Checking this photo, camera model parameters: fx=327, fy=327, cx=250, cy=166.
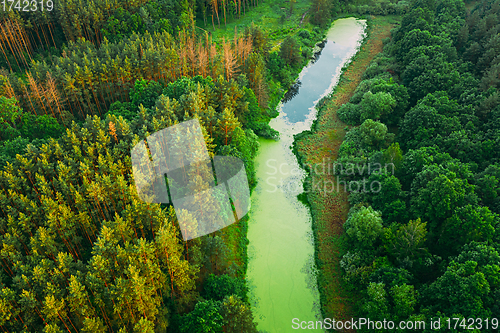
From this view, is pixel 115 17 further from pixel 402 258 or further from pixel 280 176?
pixel 402 258

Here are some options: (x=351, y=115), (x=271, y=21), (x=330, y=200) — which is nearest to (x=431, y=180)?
(x=330, y=200)

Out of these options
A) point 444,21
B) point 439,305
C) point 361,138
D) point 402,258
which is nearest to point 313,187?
point 361,138

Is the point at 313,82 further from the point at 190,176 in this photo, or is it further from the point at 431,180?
the point at 190,176

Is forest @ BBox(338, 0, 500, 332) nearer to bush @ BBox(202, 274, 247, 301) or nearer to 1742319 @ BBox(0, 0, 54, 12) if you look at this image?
bush @ BBox(202, 274, 247, 301)

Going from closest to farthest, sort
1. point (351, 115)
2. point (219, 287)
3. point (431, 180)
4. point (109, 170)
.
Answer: point (219, 287), point (109, 170), point (431, 180), point (351, 115)

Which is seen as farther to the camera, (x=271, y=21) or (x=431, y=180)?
(x=271, y=21)
